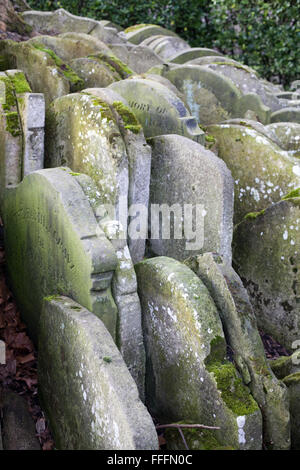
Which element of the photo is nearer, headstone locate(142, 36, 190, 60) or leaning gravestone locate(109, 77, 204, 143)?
leaning gravestone locate(109, 77, 204, 143)

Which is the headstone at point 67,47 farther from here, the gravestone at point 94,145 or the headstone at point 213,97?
the gravestone at point 94,145

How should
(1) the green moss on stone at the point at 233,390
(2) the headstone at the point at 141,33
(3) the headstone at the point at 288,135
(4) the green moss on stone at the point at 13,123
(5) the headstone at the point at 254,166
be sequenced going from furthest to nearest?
(2) the headstone at the point at 141,33
(3) the headstone at the point at 288,135
(5) the headstone at the point at 254,166
(4) the green moss on stone at the point at 13,123
(1) the green moss on stone at the point at 233,390

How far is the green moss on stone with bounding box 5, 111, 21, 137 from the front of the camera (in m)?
4.43

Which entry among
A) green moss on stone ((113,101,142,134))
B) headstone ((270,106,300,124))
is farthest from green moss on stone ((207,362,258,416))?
headstone ((270,106,300,124))

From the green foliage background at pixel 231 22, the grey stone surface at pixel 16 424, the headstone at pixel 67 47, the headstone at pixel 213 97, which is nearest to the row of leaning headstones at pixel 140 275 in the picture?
the grey stone surface at pixel 16 424

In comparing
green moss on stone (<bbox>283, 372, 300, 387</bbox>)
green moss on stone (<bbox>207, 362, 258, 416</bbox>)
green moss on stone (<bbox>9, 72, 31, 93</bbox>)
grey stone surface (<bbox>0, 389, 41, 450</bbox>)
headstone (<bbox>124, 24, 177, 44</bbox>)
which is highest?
headstone (<bbox>124, 24, 177, 44</bbox>)

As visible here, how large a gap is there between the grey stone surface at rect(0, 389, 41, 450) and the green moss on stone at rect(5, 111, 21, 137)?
6.74 feet

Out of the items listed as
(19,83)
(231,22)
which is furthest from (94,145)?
(231,22)

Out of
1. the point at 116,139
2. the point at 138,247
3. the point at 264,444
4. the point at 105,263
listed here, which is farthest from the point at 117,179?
the point at 264,444

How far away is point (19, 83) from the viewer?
4.78m

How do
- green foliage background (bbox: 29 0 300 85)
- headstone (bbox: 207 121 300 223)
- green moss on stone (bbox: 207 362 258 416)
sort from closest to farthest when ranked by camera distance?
green moss on stone (bbox: 207 362 258 416) < headstone (bbox: 207 121 300 223) < green foliage background (bbox: 29 0 300 85)

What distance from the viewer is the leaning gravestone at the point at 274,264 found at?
448cm

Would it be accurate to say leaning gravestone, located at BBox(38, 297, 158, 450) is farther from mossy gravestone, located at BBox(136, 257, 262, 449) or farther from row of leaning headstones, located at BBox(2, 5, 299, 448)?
mossy gravestone, located at BBox(136, 257, 262, 449)

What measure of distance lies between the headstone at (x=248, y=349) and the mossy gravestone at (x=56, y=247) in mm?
664
